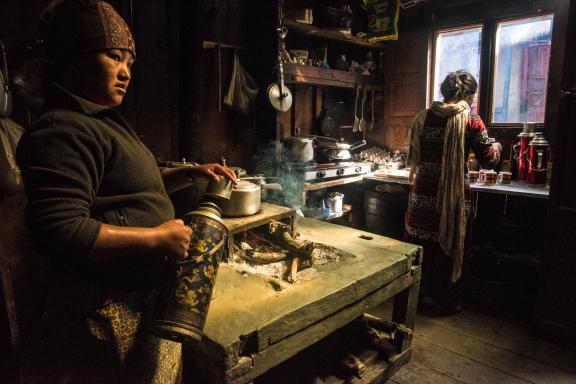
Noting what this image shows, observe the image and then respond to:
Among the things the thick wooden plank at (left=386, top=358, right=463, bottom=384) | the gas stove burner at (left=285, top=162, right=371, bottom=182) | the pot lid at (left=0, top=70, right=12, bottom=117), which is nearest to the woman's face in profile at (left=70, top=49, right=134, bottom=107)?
the pot lid at (left=0, top=70, right=12, bottom=117)

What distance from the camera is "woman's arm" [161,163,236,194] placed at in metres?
1.74

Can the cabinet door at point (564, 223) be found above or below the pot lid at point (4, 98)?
below

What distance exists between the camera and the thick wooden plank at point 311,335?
1.69m

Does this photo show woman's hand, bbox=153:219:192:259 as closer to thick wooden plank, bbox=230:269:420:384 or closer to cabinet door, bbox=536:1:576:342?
thick wooden plank, bbox=230:269:420:384

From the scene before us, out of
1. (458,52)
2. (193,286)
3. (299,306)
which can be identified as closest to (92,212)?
(193,286)

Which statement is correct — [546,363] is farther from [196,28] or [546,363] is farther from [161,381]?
[196,28]

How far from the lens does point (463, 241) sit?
150 inches

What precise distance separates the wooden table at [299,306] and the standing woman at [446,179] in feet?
3.97

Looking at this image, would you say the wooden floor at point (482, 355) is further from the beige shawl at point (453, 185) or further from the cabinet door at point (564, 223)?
→ the beige shawl at point (453, 185)

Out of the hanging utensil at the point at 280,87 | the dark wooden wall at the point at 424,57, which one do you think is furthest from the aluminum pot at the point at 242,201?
the dark wooden wall at the point at 424,57

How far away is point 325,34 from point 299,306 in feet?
14.1

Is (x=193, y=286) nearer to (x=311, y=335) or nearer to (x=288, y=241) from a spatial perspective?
(x=311, y=335)

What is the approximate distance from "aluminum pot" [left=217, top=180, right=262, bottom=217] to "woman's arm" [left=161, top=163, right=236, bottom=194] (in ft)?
2.10

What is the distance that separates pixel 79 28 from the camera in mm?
1193
